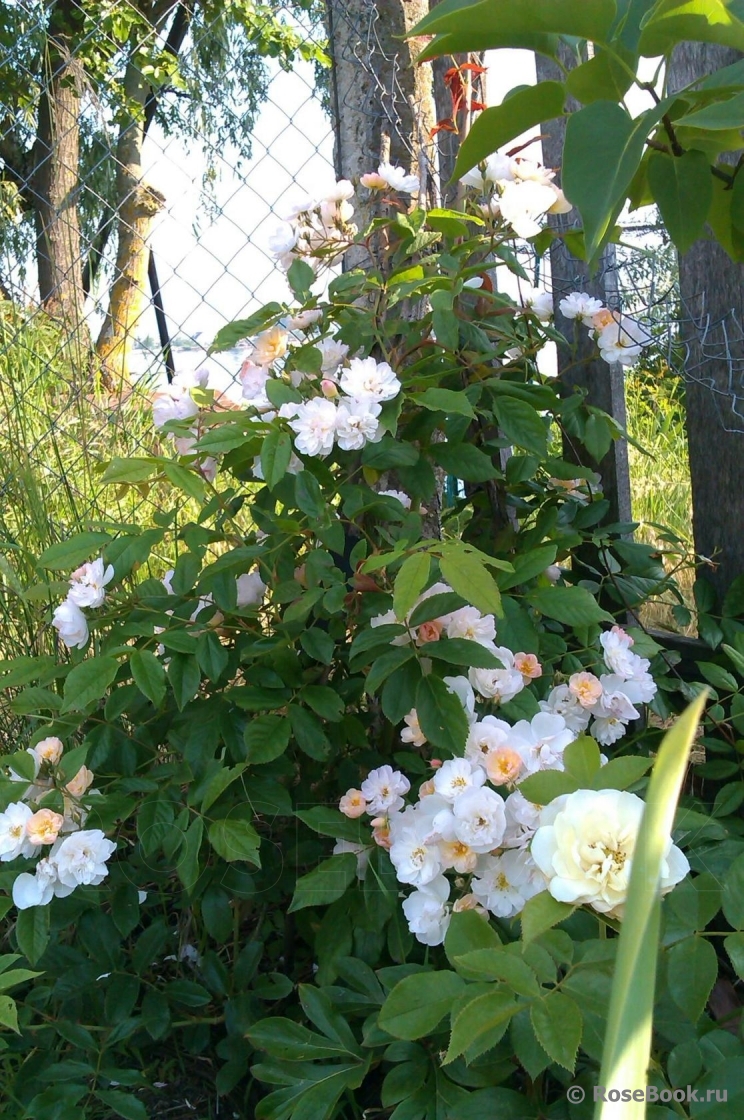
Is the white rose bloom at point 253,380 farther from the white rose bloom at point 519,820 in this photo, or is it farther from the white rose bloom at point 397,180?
the white rose bloom at point 519,820

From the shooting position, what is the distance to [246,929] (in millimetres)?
1347

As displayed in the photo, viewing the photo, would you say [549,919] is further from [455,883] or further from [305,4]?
[305,4]

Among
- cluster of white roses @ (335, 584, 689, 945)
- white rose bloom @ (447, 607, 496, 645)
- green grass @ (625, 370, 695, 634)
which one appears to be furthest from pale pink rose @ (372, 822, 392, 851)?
green grass @ (625, 370, 695, 634)

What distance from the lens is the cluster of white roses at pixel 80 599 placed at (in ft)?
3.69

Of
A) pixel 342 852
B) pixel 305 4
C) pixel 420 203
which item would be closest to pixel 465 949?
pixel 342 852

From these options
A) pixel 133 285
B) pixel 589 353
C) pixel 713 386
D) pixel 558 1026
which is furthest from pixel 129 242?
pixel 558 1026

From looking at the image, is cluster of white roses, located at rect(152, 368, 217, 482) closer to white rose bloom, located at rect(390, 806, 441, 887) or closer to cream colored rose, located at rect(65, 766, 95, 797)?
cream colored rose, located at rect(65, 766, 95, 797)

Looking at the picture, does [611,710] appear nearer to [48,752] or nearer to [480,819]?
[480,819]

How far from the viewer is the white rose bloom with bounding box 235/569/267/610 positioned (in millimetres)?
1216

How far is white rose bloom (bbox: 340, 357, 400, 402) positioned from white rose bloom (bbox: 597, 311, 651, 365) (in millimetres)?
417

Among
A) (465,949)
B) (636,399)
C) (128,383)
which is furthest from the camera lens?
(636,399)

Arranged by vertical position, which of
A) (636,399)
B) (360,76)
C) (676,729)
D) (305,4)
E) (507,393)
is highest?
(305,4)

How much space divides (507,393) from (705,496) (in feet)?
1.42

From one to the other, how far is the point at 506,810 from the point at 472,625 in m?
0.23
